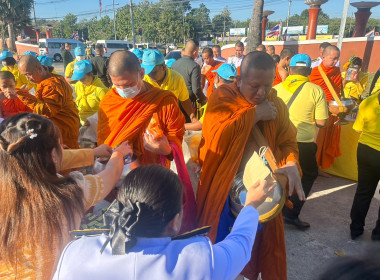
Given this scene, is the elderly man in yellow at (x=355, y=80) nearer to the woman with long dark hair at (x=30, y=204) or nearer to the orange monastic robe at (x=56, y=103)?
the orange monastic robe at (x=56, y=103)

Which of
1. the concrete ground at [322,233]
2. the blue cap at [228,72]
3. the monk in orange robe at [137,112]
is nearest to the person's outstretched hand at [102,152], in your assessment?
the monk in orange robe at [137,112]

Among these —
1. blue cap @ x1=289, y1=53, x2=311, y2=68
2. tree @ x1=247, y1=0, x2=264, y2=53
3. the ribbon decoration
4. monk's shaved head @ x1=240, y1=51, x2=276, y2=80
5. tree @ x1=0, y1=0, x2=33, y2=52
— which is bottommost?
the ribbon decoration

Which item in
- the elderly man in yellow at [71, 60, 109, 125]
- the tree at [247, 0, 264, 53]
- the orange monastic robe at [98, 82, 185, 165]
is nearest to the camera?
the orange monastic robe at [98, 82, 185, 165]

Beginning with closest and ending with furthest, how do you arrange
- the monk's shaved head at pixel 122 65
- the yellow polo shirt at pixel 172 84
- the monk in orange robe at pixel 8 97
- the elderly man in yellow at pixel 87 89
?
the monk's shaved head at pixel 122 65
the monk in orange robe at pixel 8 97
the yellow polo shirt at pixel 172 84
the elderly man in yellow at pixel 87 89

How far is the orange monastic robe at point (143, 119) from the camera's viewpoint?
232 cm

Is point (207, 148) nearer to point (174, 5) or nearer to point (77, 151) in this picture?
point (77, 151)

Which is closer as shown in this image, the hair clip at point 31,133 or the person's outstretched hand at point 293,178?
the hair clip at point 31,133

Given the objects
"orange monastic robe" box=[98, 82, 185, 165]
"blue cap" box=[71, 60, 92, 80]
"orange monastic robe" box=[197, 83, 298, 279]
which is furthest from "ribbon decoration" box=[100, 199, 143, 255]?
"blue cap" box=[71, 60, 92, 80]

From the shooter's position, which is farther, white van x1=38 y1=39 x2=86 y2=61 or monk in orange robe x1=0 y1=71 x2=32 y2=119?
white van x1=38 y1=39 x2=86 y2=61

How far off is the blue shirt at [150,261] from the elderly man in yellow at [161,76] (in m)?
3.07

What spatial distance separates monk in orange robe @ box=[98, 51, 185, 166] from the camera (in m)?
2.27

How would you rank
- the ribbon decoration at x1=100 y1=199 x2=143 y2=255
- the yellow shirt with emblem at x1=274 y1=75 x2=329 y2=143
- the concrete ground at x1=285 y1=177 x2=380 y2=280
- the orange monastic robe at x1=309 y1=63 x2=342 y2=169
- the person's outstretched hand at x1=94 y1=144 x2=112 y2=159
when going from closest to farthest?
the ribbon decoration at x1=100 y1=199 x2=143 y2=255, the person's outstretched hand at x1=94 y1=144 x2=112 y2=159, the concrete ground at x1=285 y1=177 x2=380 y2=280, the yellow shirt with emblem at x1=274 y1=75 x2=329 y2=143, the orange monastic robe at x1=309 y1=63 x2=342 y2=169

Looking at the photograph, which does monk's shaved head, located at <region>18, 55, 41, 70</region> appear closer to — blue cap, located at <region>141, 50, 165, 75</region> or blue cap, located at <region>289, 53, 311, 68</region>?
blue cap, located at <region>141, 50, 165, 75</region>

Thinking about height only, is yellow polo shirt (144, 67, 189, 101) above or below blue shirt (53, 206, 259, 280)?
above
